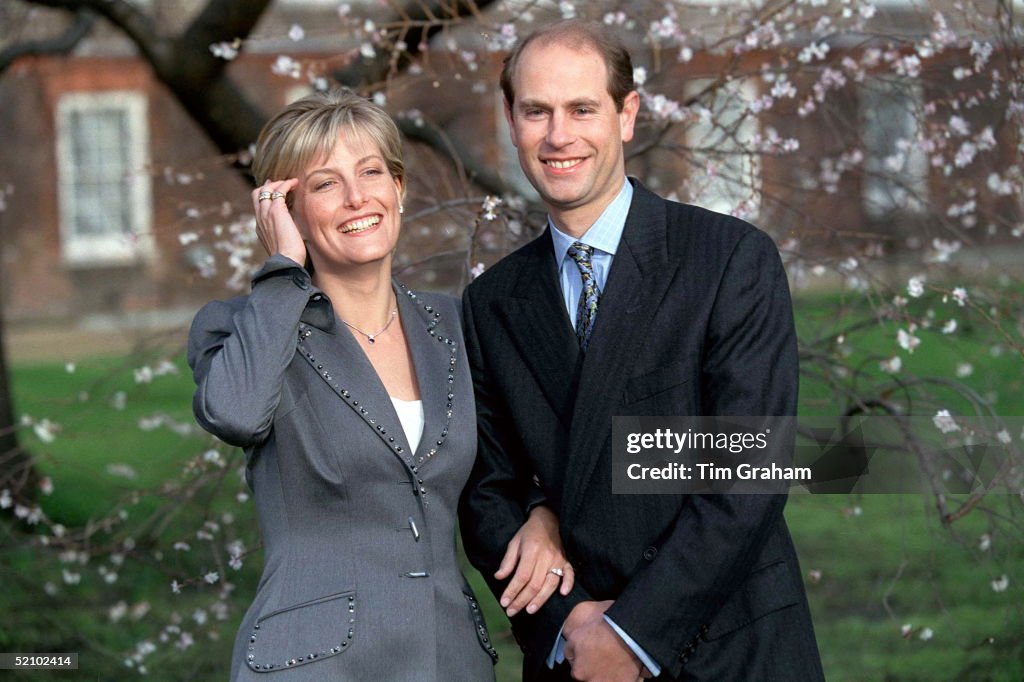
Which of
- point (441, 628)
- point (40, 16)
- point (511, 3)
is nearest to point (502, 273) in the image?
point (441, 628)

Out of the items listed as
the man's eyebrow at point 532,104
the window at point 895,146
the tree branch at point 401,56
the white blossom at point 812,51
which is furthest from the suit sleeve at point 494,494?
the tree branch at point 401,56

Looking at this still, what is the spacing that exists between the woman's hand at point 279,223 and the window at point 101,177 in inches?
643

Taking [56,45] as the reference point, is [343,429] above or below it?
below

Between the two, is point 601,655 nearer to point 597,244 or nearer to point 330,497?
point 330,497

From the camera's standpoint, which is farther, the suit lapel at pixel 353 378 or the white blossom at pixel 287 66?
the white blossom at pixel 287 66

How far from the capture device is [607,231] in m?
2.82

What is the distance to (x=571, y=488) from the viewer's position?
2.69 meters

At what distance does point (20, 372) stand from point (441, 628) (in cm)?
1334

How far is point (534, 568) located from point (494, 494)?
0.23 m

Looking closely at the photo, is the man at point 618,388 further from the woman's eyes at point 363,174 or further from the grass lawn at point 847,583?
the grass lawn at point 847,583

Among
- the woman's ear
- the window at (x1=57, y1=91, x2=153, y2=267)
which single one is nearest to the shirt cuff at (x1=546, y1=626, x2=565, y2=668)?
the woman's ear

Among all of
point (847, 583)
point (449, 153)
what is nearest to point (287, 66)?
point (449, 153)

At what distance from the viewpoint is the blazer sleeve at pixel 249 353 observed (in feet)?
8.39

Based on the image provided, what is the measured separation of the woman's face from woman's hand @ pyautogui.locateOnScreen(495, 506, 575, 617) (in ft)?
2.31
